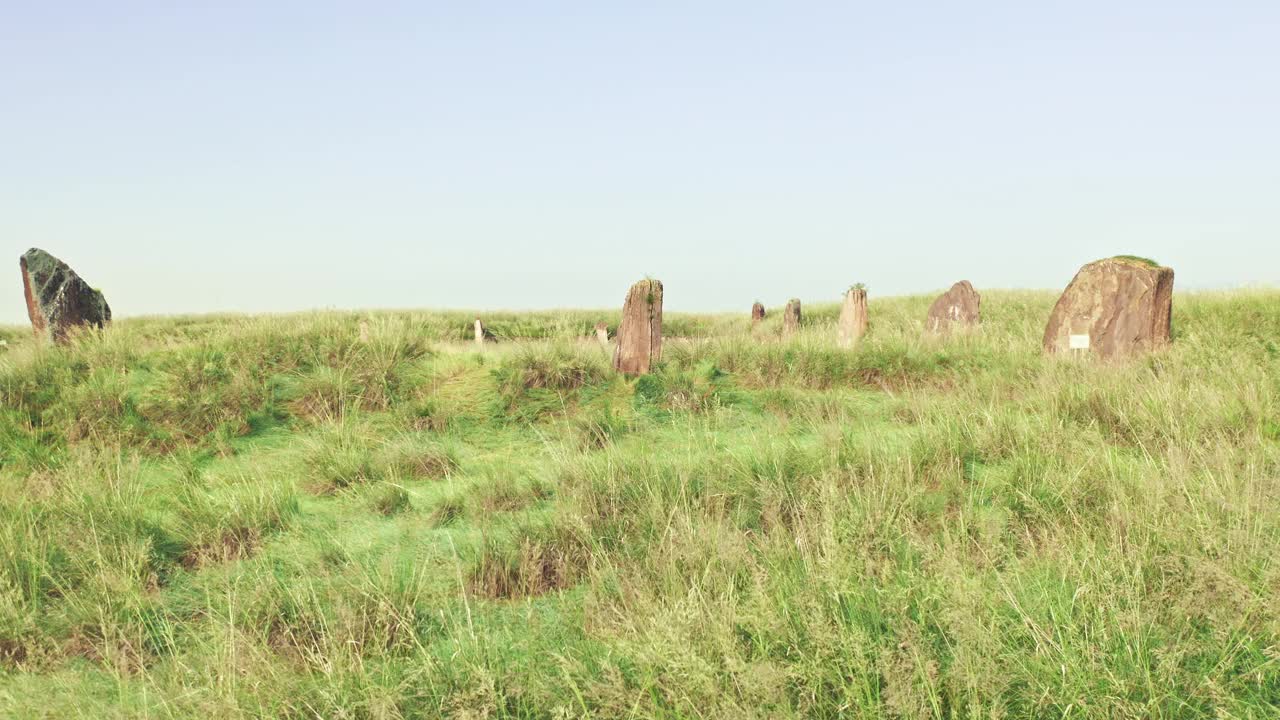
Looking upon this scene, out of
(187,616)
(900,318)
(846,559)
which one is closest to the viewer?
(846,559)

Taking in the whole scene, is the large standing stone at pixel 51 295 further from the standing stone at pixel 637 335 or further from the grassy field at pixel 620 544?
the standing stone at pixel 637 335

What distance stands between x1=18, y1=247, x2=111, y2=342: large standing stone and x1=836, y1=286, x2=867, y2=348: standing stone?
1216cm

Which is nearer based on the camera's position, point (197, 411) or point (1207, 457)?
point (1207, 457)

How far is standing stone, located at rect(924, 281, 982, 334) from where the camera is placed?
605 inches

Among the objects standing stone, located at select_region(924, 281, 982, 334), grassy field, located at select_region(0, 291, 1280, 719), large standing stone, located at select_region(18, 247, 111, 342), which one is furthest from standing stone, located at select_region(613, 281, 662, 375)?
large standing stone, located at select_region(18, 247, 111, 342)

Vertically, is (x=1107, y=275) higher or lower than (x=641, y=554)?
higher

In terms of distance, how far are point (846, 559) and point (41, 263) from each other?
13.9m

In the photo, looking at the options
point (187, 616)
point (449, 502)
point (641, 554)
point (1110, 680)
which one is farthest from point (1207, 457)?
point (187, 616)

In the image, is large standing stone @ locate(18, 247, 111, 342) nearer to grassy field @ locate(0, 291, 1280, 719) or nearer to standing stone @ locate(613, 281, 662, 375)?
grassy field @ locate(0, 291, 1280, 719)

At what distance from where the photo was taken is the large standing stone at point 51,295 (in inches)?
480

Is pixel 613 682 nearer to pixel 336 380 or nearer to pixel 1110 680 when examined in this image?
pixel 1110 680

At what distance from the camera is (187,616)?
3.88 meters

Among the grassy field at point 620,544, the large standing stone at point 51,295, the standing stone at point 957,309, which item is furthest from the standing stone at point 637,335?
the large standing stone at point 51,295

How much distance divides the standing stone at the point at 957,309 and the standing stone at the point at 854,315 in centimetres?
192
